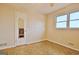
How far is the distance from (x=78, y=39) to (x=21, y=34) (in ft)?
2.90

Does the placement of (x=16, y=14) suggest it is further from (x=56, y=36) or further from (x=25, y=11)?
(x=56, y=36)

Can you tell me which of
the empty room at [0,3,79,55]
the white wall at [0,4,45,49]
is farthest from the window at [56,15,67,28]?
the white wall at [0,4,45,49]

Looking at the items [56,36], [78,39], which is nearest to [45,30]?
[56,36]

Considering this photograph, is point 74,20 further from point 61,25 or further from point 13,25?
point 13,25

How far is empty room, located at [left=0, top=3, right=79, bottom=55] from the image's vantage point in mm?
1176

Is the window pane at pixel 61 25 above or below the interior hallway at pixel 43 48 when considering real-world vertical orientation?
above

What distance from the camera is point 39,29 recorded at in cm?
137

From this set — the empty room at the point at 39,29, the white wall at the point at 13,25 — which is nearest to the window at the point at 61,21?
the empty room at the point at 39,29

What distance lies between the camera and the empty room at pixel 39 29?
1176mm

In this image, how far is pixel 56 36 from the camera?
134cm

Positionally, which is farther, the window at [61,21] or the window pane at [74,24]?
the window at [61,21]

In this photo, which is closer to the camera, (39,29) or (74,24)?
(74,24)

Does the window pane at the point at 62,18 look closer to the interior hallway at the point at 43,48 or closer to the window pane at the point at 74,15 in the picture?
the window pane at the point at 74,15

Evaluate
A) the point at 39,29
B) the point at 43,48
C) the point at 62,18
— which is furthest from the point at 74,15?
the point at 43,48
